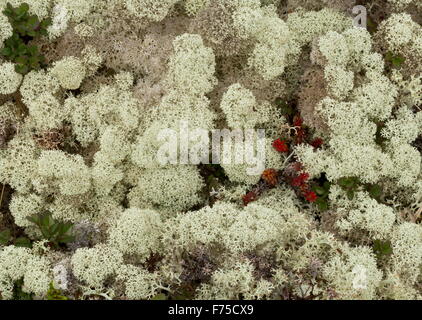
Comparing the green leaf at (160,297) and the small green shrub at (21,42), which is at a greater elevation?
the small green shrub at (21,42)

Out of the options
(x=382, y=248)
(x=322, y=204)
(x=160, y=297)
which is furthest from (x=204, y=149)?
(x=382, y=248)

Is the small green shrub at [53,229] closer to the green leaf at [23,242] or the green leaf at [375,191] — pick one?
the green leaf at [23,242]

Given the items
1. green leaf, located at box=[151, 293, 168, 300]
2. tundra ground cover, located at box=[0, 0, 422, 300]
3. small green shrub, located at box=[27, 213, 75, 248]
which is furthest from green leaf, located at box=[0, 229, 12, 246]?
green leaf, located at box=[151, 293, 168, 300]

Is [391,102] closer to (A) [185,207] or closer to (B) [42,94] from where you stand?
(A) [185,207]

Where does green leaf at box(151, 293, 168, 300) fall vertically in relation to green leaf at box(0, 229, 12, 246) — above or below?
below

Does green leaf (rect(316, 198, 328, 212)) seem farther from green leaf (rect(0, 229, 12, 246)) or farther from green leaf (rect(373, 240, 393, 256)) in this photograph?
green leaf (rect(0, 229, 12, 246))

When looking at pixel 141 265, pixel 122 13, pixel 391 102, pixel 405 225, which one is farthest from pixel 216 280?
pixel 122 13

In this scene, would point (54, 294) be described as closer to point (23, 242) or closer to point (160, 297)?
point (23, 242)

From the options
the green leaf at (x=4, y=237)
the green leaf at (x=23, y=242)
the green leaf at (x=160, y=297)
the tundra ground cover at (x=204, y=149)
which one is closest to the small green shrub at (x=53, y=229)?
the tundra ground cover at (x=204, y=149)

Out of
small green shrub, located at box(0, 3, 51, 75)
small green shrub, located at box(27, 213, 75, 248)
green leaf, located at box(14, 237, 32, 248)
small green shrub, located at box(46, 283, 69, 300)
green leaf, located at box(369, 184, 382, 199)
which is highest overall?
small green shrub, located at box(0, 3, 51, 75)

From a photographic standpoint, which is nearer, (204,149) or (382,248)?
(382,248)
